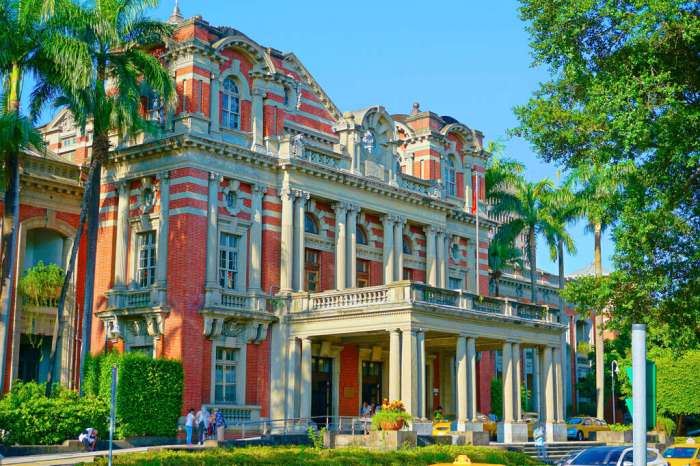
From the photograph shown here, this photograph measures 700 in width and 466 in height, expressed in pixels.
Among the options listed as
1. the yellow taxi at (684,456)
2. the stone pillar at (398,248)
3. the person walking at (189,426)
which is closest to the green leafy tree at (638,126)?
the yellow taxi at (684,456)

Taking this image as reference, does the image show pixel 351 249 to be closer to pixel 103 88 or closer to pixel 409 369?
pixel 409 369

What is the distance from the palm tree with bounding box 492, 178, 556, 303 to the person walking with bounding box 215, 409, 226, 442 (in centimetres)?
2333

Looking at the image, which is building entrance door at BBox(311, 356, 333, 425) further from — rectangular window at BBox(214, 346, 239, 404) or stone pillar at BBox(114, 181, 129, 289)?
stone pillar at BBox(114, 181, 129, 289)

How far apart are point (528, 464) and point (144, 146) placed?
67.9ft

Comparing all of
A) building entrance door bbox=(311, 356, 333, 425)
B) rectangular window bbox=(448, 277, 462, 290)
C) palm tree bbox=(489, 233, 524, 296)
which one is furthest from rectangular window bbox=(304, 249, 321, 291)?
palm tree bbox=(489, 233, 524, 296)

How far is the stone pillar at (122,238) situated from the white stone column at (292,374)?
23.9 ft

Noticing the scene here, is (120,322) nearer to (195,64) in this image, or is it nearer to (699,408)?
(195,64)

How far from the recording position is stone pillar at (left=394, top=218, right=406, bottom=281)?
4550 cm

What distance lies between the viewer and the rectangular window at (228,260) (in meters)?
39.0

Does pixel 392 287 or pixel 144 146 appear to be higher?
pixel 144 146

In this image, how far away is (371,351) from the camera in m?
44.9

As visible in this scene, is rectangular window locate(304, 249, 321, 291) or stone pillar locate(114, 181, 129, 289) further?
rectangular window locate(304, 249, 321, 291)

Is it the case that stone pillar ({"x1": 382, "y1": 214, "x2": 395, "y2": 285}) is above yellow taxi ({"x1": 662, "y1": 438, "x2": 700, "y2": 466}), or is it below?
above

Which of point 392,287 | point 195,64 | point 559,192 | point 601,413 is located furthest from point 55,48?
point 601,413
